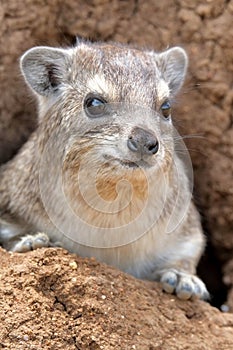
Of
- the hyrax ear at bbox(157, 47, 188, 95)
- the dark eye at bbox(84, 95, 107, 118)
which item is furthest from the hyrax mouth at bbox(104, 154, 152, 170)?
the hyrax ear at bbox(157, 47, 188, 95)

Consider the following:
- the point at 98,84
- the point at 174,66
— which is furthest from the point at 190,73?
the point at 98,84

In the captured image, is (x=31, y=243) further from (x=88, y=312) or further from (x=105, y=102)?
(x=105, y=102)

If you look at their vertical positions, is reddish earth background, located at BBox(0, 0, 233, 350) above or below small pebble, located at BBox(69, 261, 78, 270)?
above

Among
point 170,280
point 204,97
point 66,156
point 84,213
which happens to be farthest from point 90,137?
point 204,97

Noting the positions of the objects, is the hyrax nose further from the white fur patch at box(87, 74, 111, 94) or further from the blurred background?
the blurred background

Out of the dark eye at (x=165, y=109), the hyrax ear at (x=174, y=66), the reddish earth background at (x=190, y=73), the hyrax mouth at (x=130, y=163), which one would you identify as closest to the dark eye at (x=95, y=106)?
the hyrax mouth at (x=130, y=163)
